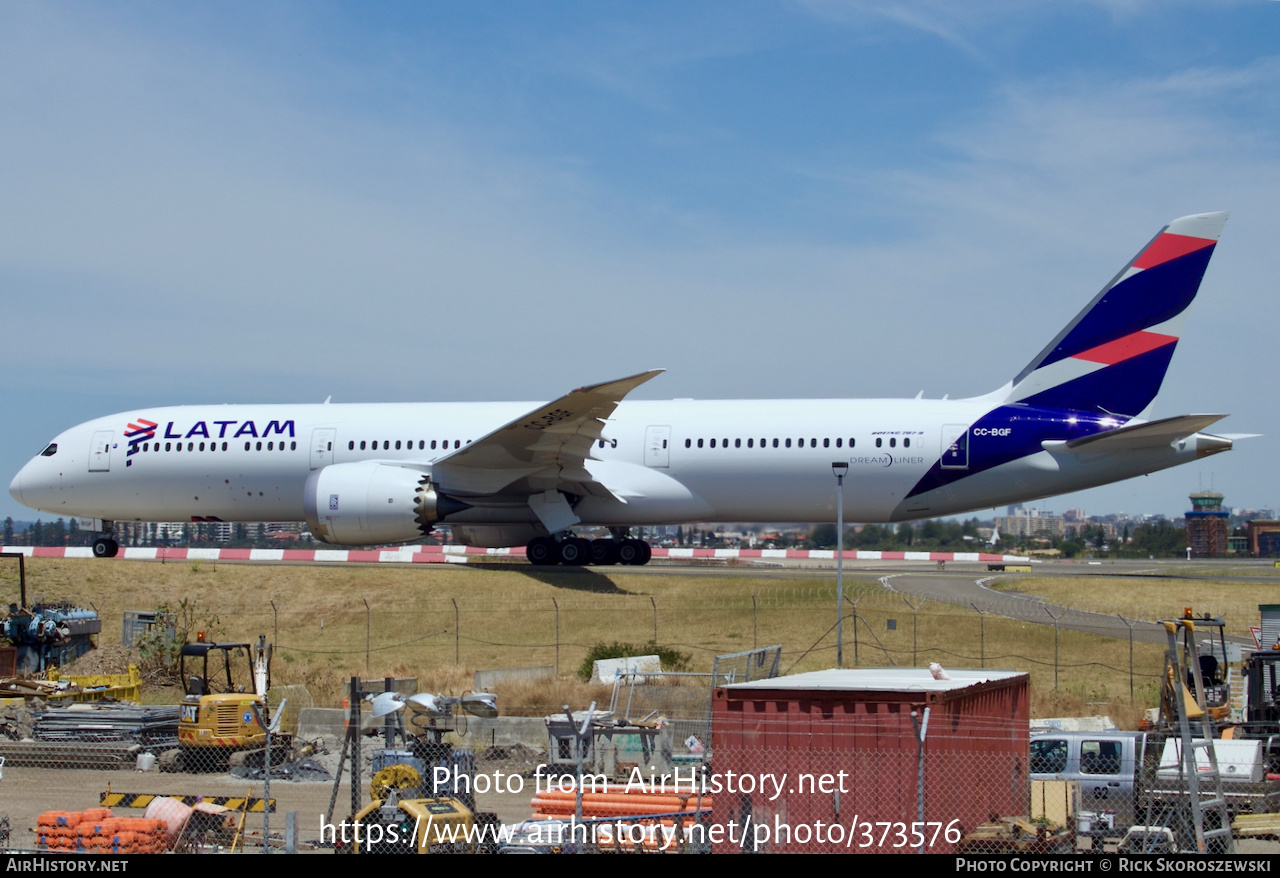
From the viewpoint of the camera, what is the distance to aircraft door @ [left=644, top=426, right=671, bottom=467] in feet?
97.1

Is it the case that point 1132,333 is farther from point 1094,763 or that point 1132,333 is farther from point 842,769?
point 842,769

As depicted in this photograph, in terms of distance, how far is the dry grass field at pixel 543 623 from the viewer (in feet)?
74.3

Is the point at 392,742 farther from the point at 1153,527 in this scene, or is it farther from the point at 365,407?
the point at 1153,527

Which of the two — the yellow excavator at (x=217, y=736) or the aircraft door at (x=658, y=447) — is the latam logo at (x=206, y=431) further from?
the yellow excavator at (x=217, y=736)

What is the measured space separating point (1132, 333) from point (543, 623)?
48.0 feet

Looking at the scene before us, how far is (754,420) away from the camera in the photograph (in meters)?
29.3

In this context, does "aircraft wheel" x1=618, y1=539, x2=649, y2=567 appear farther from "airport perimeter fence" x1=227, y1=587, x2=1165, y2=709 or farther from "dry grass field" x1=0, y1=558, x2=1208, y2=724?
"airport perimeter fence" x1=227, y1=587, x2=1165, y2=709

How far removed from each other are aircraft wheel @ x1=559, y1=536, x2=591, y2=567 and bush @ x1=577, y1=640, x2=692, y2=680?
247 inches

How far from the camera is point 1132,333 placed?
28.3 m

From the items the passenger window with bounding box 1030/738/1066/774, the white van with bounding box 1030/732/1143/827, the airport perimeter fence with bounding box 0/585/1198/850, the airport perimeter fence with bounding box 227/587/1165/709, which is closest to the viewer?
the airport perimeter fence with bounding box 0/585/1198/850

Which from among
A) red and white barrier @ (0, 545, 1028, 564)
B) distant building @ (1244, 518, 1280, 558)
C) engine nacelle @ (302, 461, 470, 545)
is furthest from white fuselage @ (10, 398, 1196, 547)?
distant building @ (1244, 518, 1280, 558)

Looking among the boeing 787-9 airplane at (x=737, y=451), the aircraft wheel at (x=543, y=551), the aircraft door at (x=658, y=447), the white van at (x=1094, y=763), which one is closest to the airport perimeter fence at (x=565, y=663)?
the white van at (x=1094, y=763)

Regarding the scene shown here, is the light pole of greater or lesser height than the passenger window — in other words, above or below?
above
